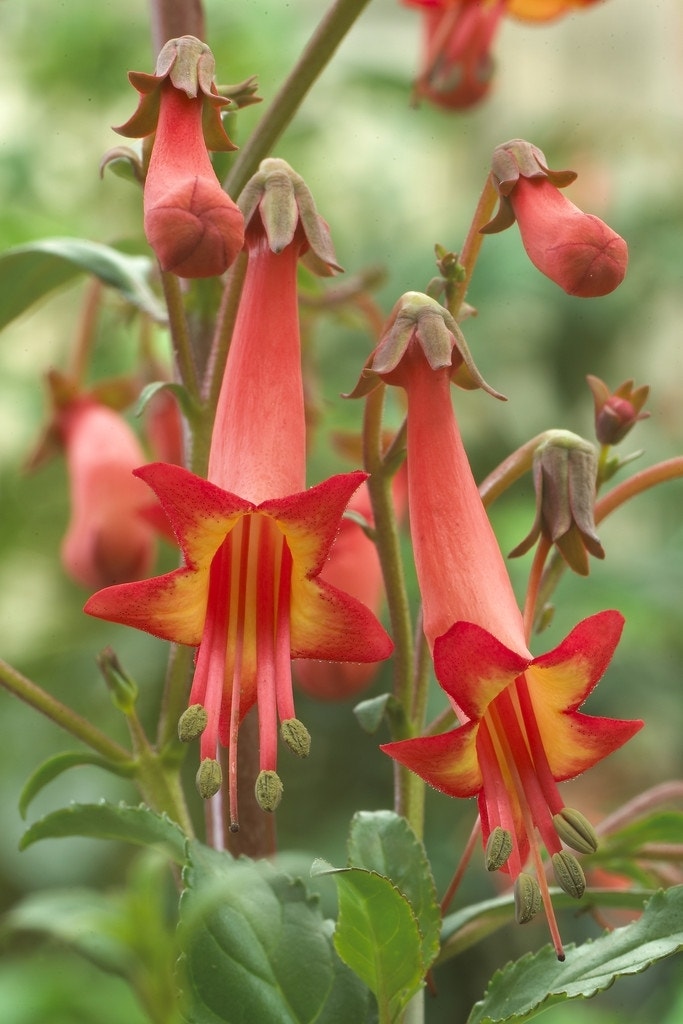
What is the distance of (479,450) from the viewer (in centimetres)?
173

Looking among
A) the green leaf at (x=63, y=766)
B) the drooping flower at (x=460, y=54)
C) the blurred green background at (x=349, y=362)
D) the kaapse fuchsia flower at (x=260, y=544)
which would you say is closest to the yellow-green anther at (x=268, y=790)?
the kaapse fuchsia flower at (x=260, y=544)

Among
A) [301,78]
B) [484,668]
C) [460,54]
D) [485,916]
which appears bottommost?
[485,916]

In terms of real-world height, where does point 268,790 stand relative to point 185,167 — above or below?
below

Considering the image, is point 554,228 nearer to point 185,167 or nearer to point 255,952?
point 185,167

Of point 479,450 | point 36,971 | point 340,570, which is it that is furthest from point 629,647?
point 36,971

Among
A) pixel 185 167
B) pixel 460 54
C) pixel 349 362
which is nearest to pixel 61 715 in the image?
pixel 185 167

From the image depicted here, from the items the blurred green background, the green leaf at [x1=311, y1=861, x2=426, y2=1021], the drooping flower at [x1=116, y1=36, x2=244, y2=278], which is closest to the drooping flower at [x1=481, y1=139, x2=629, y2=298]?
the drooping flower at [x1=116, y1=36, x2=244, y2=278]

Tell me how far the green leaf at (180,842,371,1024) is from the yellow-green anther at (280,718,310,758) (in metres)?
0.06

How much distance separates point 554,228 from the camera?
18.1 inches

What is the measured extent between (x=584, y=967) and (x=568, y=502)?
0.54 feet

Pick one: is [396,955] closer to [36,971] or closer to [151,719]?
[36,971]

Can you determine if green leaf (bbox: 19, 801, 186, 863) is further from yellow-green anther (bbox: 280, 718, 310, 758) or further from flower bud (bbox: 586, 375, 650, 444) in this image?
flower bud (bbox: 586, 375, 650, 444)

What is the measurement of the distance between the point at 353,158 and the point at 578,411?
537 millimetres

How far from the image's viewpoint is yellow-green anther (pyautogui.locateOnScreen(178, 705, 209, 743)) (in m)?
0.42
